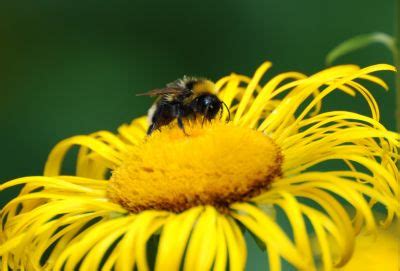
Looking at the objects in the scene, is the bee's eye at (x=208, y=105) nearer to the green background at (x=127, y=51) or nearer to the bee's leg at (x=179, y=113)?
the bee's leg at (x=179, y=113)

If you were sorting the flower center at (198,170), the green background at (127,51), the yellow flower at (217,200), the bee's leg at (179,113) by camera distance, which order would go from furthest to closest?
the green background at (127,51), the bee's leg at (179,113), the flower center at (198,170), the yellow flower at (217,200)

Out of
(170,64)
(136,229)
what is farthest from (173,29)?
(136,229)

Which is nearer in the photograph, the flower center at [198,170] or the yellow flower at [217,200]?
the yellow flower at [217,200]

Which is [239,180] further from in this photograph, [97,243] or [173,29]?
[173,29]

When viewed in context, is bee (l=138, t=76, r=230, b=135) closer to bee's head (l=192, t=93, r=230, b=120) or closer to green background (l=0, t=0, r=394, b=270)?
bee's head (l=192, t=93, r=230, b=120)

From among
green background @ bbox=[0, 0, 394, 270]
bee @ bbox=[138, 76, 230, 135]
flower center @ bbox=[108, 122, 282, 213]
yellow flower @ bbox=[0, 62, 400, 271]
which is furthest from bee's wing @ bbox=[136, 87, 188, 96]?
green background @ bbox=[0, 0, 394, 270]

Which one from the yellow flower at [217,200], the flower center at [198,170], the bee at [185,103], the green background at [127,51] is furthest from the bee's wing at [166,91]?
the green background at [127,51]

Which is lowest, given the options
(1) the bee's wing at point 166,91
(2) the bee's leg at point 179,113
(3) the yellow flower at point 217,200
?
(3) the yellow flower at point 217,200

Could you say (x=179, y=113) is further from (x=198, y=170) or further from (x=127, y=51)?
(x=127, y=51)

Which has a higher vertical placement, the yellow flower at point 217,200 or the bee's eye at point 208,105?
the bee's eye at point 208,105
